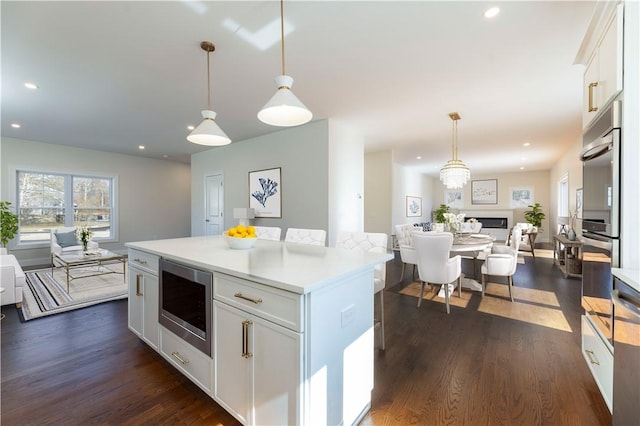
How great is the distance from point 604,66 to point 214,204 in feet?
21.4

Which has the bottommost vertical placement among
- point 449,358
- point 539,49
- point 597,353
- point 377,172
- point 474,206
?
point 449,358

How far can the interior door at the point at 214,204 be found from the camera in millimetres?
6301

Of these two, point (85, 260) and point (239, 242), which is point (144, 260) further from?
point (85, 260)

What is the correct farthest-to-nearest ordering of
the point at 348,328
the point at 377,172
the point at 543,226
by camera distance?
the point at 543,226 → the point at 377,172 → the point at 348,328

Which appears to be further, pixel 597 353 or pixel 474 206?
pixel 474 206

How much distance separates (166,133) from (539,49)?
5.60 metres

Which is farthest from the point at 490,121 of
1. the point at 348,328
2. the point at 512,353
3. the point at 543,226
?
the point at 543,226

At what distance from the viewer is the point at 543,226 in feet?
30.9

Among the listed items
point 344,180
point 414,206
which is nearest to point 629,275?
point 344,180

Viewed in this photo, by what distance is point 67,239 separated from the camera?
16.9ft

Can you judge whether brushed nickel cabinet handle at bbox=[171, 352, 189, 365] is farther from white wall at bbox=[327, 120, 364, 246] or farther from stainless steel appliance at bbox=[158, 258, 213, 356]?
white wall at bbox=[327, 120, 364, 246]

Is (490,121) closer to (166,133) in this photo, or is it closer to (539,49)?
(539,49)

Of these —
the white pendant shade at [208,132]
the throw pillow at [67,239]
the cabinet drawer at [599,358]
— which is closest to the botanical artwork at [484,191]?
the cabinet drawer at [599,358]

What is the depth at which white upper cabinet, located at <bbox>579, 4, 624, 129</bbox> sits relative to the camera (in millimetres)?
1492
